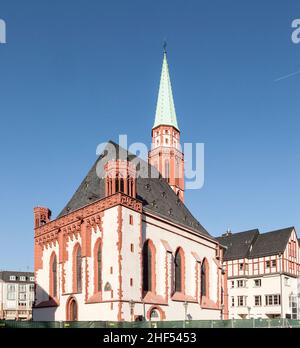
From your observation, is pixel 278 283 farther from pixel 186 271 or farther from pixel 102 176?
pixel 102 176

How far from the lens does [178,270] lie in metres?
48.3

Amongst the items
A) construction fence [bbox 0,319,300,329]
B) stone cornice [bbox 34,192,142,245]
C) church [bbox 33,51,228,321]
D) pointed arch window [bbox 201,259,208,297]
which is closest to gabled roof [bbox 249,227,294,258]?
church [bbox 33,51,228,321]

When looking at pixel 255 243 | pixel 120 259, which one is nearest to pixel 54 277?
pixel 120 259

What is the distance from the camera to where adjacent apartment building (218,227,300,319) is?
62.1m

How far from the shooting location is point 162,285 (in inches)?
1736

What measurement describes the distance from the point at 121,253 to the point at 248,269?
33.9 meters

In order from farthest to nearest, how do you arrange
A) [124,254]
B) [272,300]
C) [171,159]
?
[171,159] → [272,300] → [124,254]

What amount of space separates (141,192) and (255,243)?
27.9 m

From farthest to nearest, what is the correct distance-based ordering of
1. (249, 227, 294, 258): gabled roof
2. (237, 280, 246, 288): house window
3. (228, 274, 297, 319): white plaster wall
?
(237, 280, 246, 288): house window → (249, 227, 294, 258): gabled roof → (228, 274, 297, 319): white plaster wall

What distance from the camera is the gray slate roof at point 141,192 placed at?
46938mm

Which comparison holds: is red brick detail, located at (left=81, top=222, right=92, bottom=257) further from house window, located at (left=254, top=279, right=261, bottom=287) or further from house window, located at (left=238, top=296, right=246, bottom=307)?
house window, located at (left=238, top=296, right=246, bottom=307)

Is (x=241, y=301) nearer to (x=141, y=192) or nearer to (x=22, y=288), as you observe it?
(x=141, y=192)

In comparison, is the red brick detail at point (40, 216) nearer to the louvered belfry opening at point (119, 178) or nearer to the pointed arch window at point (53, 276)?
the pointed arch window at point (53, 276)

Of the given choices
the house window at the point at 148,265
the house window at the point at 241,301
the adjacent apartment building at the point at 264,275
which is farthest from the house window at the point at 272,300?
the house window at the point at 148,265
